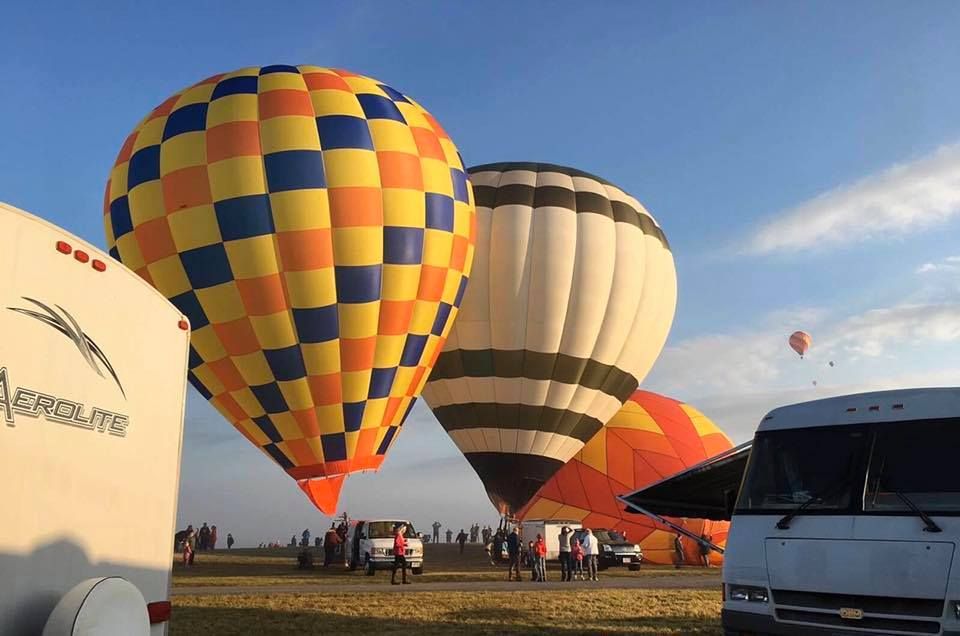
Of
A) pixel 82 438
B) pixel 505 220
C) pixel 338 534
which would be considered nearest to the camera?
pixel 82 438

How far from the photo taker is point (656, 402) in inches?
1319

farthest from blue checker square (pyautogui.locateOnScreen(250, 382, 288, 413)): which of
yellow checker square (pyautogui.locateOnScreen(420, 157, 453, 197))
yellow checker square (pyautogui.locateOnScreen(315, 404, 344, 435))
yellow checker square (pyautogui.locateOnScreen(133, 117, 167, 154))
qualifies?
yellow checker square (pyautogui.locateOnScreen(133, 117, 167, 154))

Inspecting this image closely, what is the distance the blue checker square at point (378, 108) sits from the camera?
21.1 metres

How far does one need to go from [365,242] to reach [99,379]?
1365 centimetres

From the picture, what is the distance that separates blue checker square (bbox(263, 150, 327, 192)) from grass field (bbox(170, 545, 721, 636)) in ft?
27.7

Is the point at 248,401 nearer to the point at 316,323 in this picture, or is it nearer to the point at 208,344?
the point at 208,344

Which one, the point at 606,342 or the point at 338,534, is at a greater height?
the point at 606,342

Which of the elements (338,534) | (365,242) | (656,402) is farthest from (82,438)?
(656,402)

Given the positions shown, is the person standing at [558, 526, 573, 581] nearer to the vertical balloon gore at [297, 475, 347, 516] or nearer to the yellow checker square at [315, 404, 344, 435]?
the vertical balloon gore at [297, 475, 347, 516]

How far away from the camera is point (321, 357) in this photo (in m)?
19.8

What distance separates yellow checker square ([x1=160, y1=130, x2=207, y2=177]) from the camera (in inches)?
782

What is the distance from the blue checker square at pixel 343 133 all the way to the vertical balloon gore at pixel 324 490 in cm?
764

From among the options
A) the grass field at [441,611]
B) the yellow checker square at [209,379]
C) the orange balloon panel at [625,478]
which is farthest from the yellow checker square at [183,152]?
the orange balloon panel at [625,478]

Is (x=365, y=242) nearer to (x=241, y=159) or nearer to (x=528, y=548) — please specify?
(x=241, y=159)
